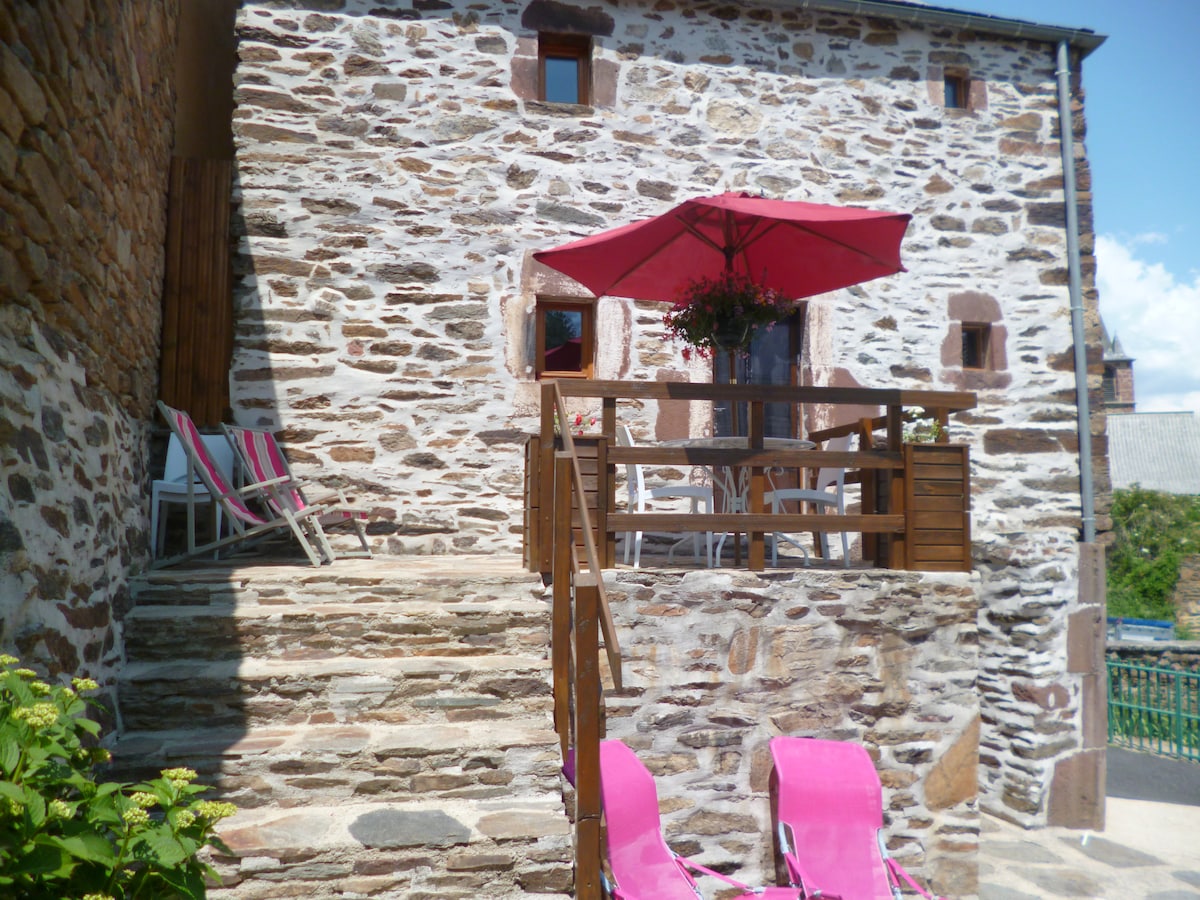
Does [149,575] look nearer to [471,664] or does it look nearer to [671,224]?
[471,664]

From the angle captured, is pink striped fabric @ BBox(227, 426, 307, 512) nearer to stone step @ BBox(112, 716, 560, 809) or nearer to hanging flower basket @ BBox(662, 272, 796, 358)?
stone step @ BBox(112, 716, 560, 809)

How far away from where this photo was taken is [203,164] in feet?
17.4

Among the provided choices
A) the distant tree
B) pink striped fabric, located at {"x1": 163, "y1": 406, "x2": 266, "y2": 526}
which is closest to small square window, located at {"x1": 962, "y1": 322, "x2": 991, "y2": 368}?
pink striped fabric, located at {"x1": 163, "y1": 406, "x2": 266, "y2": 526}

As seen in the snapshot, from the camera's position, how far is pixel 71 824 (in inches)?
59.8

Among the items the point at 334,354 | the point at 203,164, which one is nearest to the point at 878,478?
the point at 334,354

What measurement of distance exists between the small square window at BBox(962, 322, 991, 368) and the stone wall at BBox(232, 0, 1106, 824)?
10 centimetres

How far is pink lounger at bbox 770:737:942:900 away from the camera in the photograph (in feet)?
12.3

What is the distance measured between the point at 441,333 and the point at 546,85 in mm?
1924

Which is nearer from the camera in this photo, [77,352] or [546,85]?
[77,352]

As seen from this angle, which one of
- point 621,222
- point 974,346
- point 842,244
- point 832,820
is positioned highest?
point 621,222

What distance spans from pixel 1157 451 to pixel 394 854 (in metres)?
36.1

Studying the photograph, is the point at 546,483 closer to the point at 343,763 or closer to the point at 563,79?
the point at 343,763

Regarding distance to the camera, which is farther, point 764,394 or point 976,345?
point 976,345

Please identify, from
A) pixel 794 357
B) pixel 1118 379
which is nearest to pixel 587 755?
pixel 794 357
